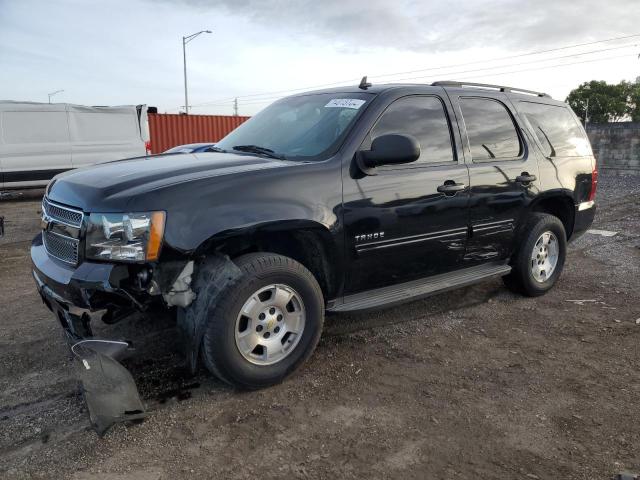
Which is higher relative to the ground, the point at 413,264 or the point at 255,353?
the point at 413,264

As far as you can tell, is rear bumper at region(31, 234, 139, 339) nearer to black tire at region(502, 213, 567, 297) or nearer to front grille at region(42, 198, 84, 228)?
front grille at region(42, 198, 84, 228)

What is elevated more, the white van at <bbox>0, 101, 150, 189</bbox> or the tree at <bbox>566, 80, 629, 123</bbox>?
the tree at <bbox>566, 80, 629, 123</bbox>

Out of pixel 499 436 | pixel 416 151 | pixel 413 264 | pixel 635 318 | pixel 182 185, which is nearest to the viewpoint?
pixel 499 436

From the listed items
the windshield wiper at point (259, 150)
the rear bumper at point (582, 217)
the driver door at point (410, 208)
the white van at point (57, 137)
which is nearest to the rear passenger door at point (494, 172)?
the driver door at point (410, 208)

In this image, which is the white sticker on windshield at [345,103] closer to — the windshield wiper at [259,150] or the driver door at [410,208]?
the driver door at [410,208]

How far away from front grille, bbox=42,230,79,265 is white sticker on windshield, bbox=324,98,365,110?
6.67 feet

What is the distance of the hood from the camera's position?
295cm

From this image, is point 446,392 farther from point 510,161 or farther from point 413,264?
point 510,161

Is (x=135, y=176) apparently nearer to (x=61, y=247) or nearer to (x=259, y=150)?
(x=61, y=247)

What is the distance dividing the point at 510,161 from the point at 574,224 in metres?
1.29

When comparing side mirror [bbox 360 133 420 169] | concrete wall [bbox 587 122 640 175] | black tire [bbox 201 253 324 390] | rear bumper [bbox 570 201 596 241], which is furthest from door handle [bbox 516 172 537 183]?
concrete wall [bbox 587 122 640 175]

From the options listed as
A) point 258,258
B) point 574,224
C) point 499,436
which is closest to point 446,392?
point 499,436

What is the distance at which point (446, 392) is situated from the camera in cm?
326

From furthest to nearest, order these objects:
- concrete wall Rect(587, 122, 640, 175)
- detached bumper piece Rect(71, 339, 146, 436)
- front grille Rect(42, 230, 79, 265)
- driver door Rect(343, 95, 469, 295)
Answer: concrete wall Rect(587, 122, 640, 175)
driver door Rect(343, 95, 469, 295)
front grille Rect(42, 230, 79, 265)
detached bumper piece Rect(71, 339, 146, 436)
